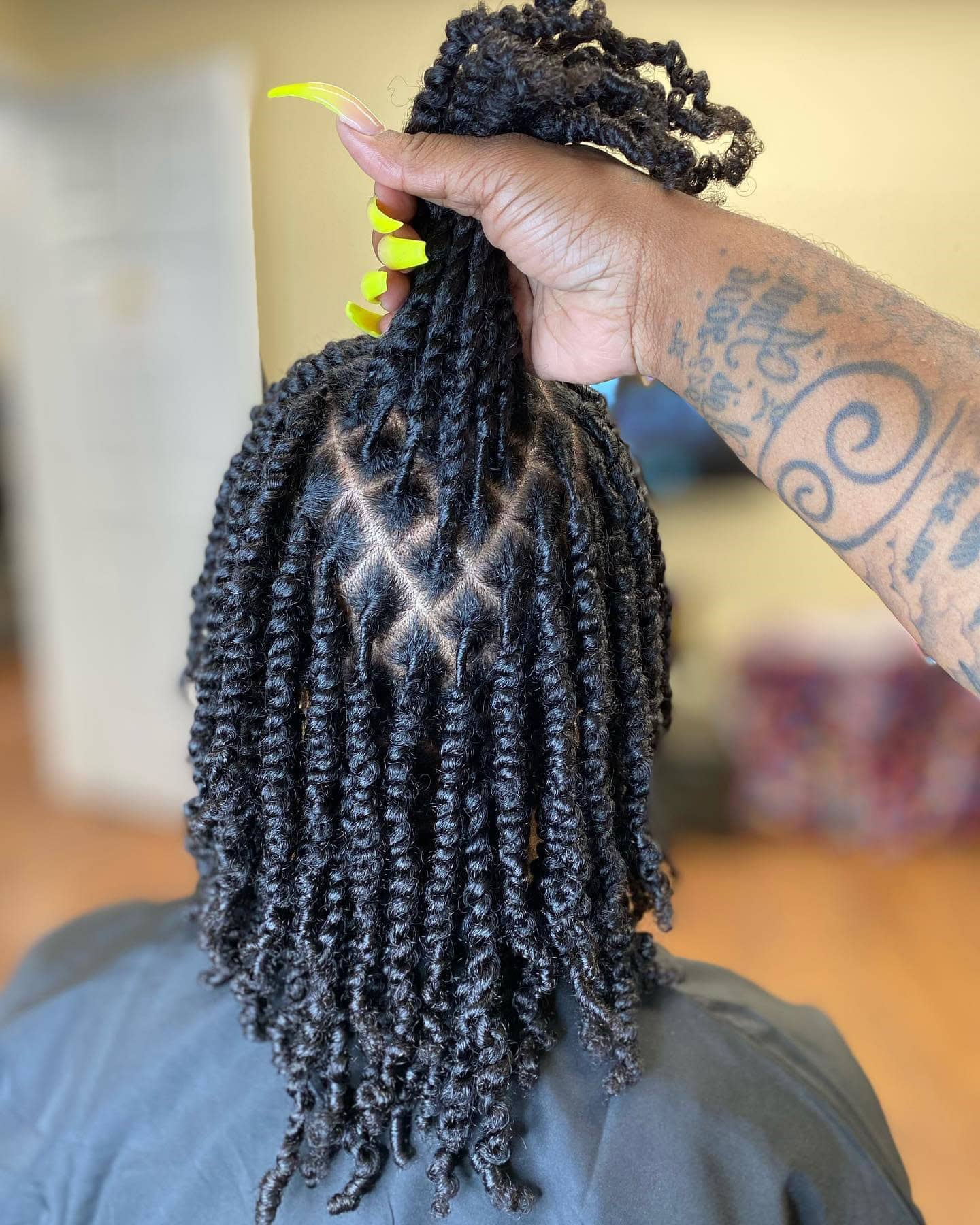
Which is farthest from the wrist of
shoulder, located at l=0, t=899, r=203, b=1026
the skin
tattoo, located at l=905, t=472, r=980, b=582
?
shoulder, located at l=0, t=899, r=203, b=1026

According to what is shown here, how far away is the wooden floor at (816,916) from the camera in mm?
1796

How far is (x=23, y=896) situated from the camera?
2098 mm

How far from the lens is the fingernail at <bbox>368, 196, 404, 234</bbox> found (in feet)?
2.02

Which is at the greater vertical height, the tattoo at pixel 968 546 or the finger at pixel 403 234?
the finger at pixel 403 234

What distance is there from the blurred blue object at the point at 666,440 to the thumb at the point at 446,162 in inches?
30.5

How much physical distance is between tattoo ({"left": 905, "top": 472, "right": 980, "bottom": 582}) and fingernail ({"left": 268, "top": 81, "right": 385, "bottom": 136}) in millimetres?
443

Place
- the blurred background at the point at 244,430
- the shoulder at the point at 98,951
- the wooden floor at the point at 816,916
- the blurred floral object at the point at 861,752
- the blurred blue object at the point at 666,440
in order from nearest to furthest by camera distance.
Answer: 1. the blurred background at the point at 244,430
2. the shoulder at the point at 98,951
3. the blurred blue object at the point at 666,440
4. the wooden floor at the point at 816,916
5. the blurred floral object at the point at 861,752

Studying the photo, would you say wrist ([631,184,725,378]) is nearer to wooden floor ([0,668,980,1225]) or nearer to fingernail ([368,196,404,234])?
fingernail ([368,196,404,234])

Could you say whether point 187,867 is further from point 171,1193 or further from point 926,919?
point 926,919

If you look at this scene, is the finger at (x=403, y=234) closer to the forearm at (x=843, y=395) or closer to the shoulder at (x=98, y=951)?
the forearm at (x=843, y=395)

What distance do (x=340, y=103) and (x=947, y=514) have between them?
1.61ft

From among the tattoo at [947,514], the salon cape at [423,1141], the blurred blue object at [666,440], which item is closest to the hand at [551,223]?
the tattoo at [947,514]

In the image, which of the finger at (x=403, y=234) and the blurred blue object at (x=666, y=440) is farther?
the blurred blue object at (x=666, y=440)

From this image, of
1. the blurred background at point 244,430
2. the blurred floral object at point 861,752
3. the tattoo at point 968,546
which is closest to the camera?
the tattoo at point 968,546
